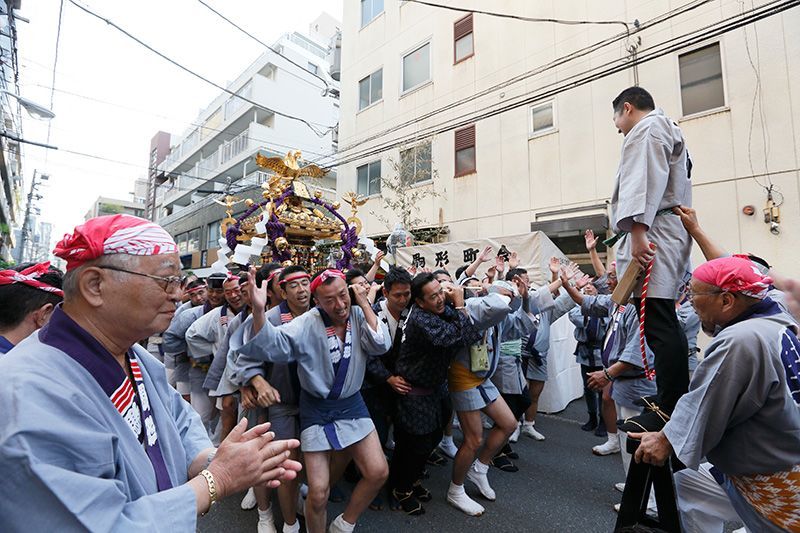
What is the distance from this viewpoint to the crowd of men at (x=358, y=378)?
1.12 m

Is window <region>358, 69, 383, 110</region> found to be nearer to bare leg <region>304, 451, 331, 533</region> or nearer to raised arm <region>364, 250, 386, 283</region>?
raised arm <region>364, 250, 386, 283</region>

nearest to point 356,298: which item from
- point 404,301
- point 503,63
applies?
point 404,301

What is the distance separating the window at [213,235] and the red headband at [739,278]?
2610 cm

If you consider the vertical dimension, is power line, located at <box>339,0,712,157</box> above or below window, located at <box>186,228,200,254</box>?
above

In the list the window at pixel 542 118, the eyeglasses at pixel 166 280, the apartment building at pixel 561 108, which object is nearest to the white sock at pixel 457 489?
the eyeglasses at pixel 166 280

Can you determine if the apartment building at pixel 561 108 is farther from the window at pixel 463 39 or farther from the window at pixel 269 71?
the window at pixel 269 71

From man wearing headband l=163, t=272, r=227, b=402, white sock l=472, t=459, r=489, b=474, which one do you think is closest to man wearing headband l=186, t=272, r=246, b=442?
man wearing headband l=163, t=272, r=227, b=402

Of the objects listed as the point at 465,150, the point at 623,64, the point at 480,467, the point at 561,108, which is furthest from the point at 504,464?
the point at 465,150

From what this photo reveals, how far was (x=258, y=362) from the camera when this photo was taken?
3119mm

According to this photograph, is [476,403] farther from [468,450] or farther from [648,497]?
[648,497]

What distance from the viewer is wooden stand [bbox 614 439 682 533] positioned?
2125 millimetres

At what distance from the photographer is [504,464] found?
13.9ft

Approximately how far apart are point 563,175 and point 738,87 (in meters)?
3.52

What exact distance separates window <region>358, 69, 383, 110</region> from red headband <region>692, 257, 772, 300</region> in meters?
14.7
